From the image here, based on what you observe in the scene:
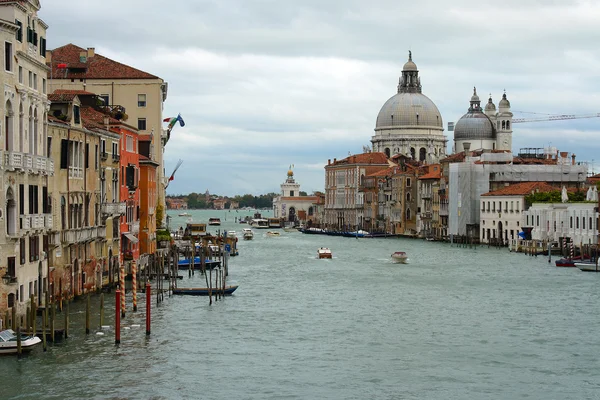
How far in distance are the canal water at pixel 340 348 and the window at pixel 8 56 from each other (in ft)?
15.0

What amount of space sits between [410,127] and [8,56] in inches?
3756

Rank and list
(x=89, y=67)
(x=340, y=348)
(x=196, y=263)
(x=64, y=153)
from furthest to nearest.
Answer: (x=196, y=263)
(x=89, y=67)
(x=64, y=153)
(x=340, y=348)

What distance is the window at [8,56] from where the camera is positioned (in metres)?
18.8

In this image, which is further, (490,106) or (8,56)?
(490,106)

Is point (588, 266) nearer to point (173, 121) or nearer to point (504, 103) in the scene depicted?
point (173, 121)

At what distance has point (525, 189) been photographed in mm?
60719

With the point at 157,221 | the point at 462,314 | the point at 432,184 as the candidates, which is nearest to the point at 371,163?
the point at 432,184

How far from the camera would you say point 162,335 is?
2219 centimetres

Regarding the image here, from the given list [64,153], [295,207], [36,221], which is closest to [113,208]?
[64,153]

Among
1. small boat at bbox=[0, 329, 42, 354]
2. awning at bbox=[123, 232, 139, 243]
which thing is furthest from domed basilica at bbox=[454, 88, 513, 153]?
small boat at bbox=[0, 329, 42, 354]

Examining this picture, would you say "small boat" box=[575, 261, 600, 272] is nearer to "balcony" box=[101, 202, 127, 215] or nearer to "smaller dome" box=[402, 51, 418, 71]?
"balcony" box=[101, 202, 127, 215]

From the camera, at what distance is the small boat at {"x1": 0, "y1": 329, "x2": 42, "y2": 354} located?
1823 centimetres

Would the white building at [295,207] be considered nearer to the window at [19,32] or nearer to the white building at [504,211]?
the white building at [504,211]

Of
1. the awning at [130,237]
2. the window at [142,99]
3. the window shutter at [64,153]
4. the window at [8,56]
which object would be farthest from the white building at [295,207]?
the window at [8,56]
